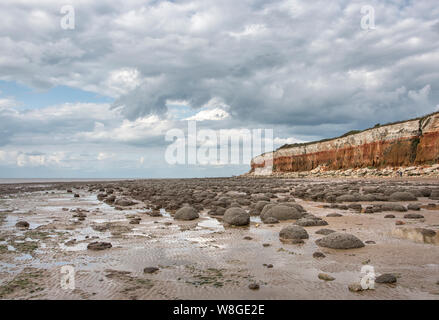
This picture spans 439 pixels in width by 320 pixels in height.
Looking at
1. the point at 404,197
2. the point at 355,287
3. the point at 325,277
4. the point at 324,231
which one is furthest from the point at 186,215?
the point at 404,197

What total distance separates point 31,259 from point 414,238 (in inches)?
462

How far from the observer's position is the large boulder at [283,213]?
14016 mm

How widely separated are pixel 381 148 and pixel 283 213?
49.7m

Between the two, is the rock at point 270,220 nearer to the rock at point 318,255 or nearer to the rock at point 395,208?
the rock at point 318,255

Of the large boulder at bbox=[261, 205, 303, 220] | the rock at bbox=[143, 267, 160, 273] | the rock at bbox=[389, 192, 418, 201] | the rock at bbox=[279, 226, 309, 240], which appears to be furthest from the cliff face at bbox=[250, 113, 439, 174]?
the rock at bbox=[143, 267, 160, 273]

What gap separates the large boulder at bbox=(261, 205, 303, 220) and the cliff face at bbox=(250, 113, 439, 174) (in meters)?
41.6

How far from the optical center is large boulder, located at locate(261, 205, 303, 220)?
46.0 ft

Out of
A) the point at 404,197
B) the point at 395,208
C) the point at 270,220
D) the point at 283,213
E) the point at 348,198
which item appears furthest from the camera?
the point at 348,198

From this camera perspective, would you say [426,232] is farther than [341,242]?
Yes

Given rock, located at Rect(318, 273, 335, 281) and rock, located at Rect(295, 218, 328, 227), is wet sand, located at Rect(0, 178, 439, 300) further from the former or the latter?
rock, located at Rect(295, 218, 328, 227)

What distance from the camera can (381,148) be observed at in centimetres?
5531

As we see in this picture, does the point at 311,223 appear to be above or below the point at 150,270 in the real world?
above

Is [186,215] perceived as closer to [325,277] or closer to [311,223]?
[311,223]
